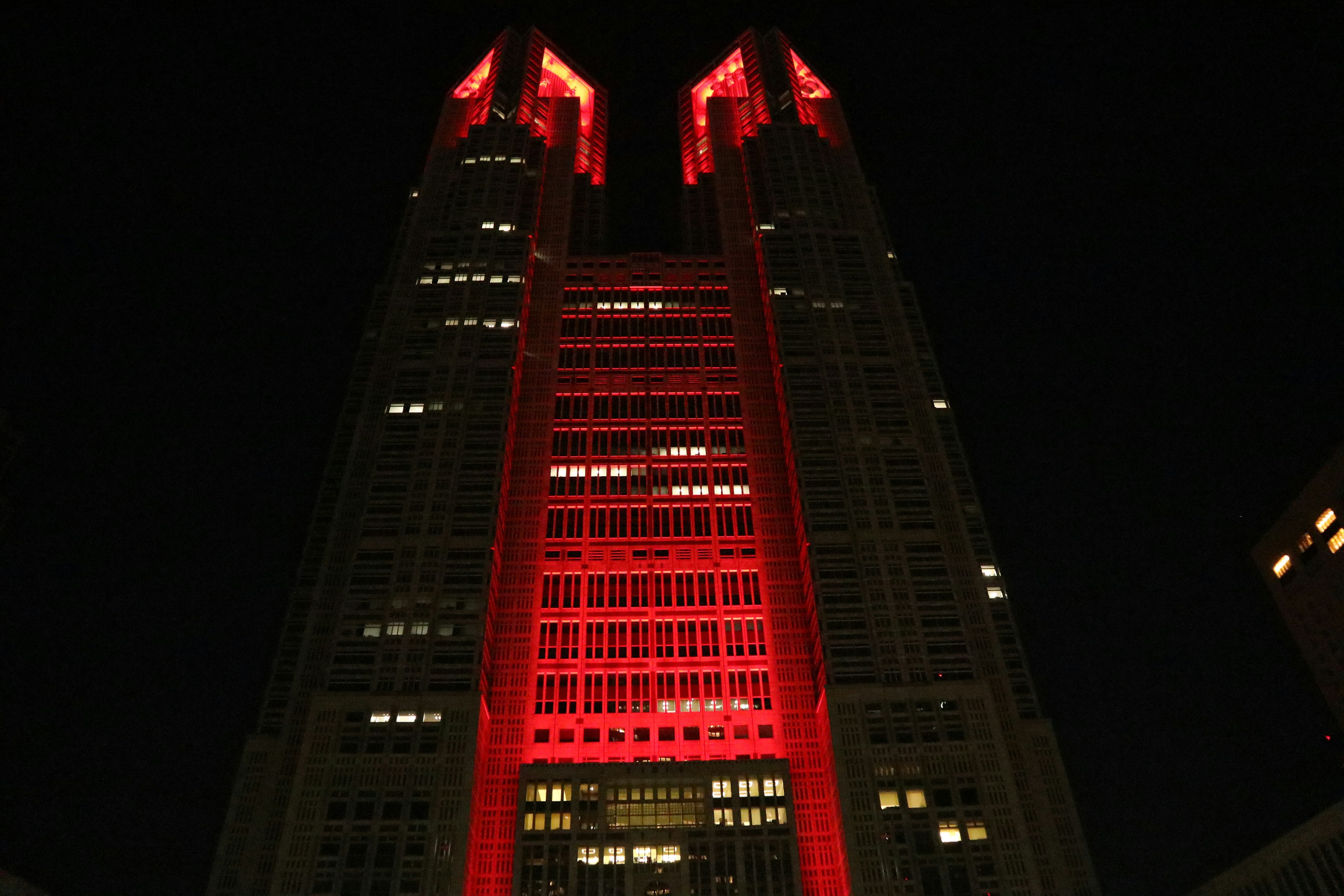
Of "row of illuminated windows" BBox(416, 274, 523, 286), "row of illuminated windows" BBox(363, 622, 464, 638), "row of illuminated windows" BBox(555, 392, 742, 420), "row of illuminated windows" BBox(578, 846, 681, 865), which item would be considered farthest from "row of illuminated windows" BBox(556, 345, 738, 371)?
"row of illuminated windows" BBox(578, 846, 681, 865)

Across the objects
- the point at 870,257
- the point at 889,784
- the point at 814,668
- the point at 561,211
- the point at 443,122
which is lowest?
the point at 889,784

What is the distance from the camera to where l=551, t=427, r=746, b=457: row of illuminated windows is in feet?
397

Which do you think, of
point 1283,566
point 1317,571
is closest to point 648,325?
point 1283,566

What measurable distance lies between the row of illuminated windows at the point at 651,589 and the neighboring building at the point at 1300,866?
49.9 meters

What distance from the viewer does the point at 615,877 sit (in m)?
84.1

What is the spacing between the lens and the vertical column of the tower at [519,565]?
3509 inches

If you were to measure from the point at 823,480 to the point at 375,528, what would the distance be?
49485 millimetres

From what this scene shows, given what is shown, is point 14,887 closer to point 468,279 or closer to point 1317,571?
point 468,279

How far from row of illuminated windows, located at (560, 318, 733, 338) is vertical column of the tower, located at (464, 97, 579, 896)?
9.04 feet

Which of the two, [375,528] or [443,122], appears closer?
[375,528]

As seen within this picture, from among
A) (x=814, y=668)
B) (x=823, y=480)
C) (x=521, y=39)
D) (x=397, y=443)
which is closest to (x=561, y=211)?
(x=521, y=39)

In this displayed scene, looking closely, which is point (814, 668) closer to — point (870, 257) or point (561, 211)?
point (870, 257)

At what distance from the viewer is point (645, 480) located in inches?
4670

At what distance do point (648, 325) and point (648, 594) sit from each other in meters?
44.3
